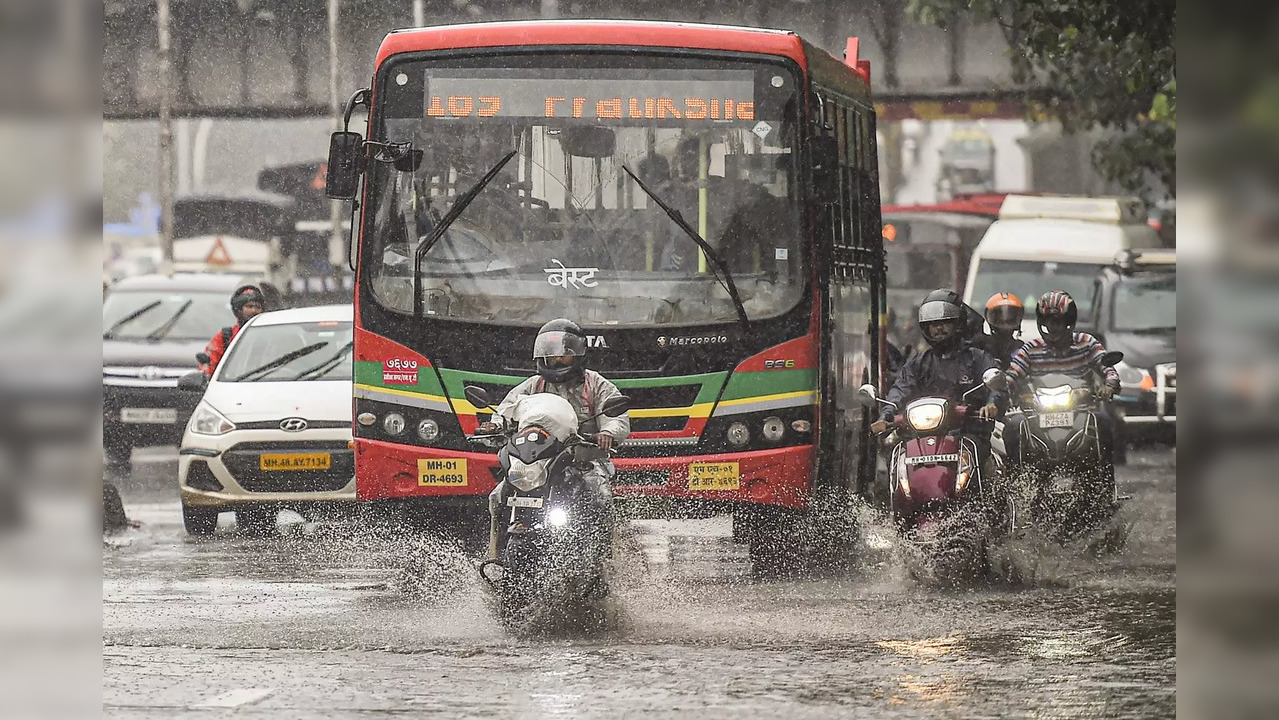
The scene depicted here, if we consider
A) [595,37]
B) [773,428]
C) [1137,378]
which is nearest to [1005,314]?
[773,428]

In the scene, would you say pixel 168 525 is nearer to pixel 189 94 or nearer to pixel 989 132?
pixel 189 94

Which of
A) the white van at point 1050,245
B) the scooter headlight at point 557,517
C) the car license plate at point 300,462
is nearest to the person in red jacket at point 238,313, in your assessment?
the car license plate at point 300,462

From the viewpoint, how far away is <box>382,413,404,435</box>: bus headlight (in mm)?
11492

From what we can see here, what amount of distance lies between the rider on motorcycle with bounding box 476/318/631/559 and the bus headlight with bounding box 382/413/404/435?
1735 mm

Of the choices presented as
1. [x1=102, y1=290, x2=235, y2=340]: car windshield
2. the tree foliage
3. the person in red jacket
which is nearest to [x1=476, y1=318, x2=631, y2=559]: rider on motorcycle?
the tree foliage

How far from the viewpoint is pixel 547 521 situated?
924 centimetres

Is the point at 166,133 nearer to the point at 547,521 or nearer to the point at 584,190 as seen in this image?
the point at 584,190

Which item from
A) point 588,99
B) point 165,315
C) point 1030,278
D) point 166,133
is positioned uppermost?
point 166,133

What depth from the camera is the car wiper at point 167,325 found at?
63.4 ft

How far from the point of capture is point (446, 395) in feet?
37.6

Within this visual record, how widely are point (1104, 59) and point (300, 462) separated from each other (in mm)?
7620

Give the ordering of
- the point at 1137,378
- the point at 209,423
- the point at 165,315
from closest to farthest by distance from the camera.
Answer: the point at 209,423 → the point at 165,315 → the point at 1137,378

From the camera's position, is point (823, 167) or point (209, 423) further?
point (209, 423)

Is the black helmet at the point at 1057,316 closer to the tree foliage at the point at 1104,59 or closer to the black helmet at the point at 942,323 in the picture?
the black helmet at the point at 942,323
